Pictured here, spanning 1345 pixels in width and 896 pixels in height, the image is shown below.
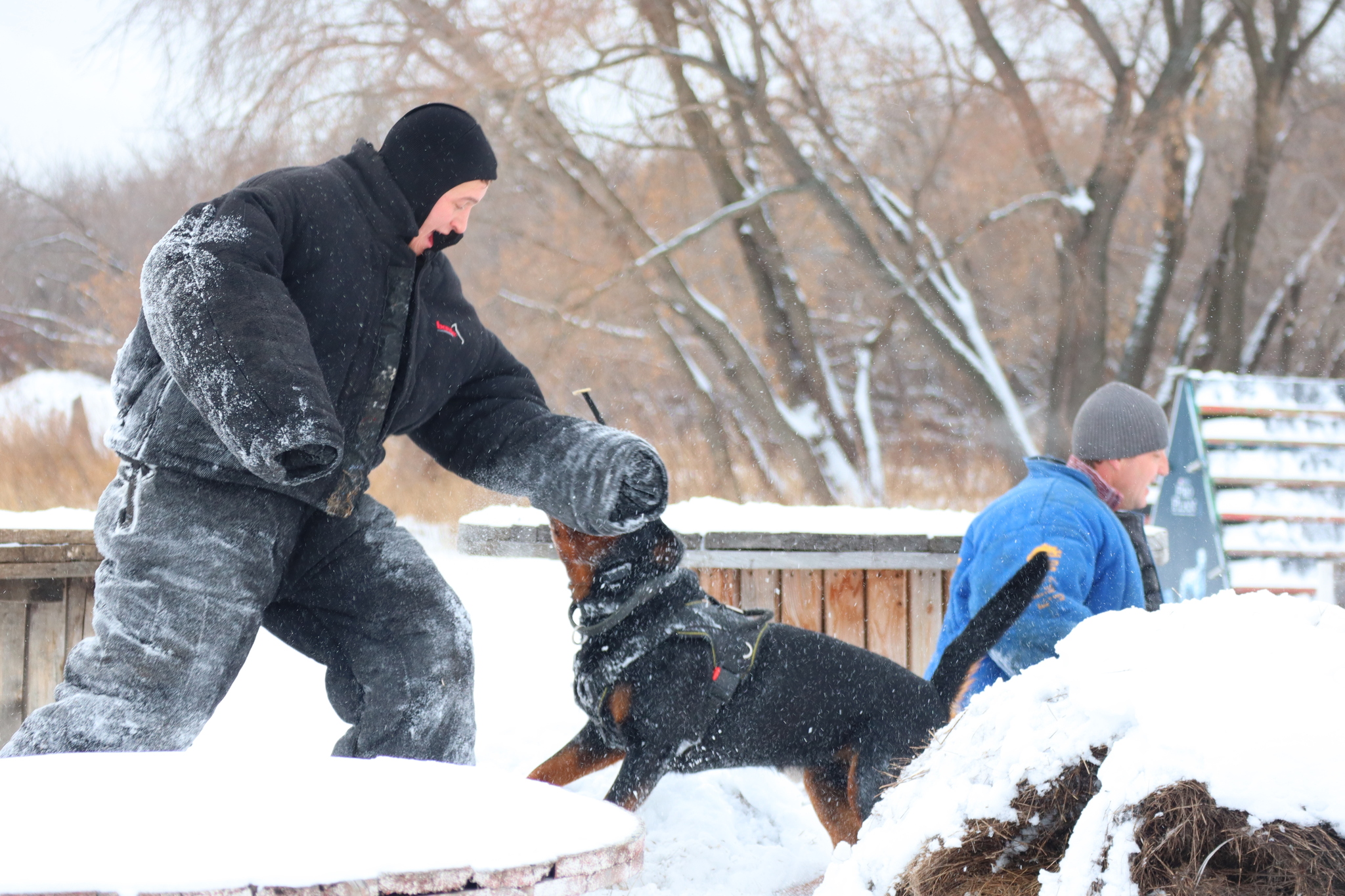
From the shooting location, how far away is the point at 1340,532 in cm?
726

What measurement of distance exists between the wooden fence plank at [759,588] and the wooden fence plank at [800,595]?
32 millimetres

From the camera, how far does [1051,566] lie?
8.97 ft

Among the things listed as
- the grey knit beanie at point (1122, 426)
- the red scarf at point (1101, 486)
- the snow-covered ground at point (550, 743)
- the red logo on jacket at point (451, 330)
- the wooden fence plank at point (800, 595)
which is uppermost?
the red logo on jacket at point (451, 330)

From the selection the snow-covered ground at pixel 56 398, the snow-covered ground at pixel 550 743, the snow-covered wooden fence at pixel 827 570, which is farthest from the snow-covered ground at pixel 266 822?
the snow-covered ground at pixel 56 398

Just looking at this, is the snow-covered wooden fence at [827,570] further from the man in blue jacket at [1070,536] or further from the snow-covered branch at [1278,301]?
the snow-covered branch at [1278,301]

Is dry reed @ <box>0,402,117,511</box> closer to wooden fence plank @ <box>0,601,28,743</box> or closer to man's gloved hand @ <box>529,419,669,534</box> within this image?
wooden fence plank @ <box>0,601,28,743</box>

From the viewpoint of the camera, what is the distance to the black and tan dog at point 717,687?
272 centimetres

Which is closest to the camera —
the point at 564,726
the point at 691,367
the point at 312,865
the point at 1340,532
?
the point at 312,865

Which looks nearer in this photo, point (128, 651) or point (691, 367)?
point (128, 651)

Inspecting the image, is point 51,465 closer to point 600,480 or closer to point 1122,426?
point 600,480

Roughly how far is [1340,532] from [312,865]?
812 centimetres

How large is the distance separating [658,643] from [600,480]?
27.2 inches

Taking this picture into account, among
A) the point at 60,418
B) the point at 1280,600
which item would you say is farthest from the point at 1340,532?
the point at 60,418

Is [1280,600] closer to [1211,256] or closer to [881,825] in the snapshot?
[881,825]
